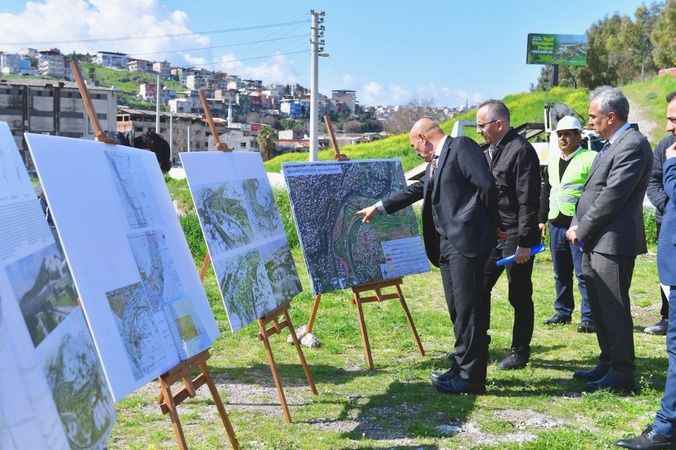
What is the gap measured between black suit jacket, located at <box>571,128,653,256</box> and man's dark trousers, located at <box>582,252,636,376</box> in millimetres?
86

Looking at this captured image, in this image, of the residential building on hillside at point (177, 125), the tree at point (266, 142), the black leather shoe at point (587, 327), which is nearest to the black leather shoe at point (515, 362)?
the black leather shoe at point (587, 327)

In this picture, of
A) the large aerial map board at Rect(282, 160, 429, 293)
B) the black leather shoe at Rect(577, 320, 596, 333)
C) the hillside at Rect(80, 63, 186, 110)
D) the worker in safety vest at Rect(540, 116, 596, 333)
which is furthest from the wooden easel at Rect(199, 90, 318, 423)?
the hillside at Rect(80, 63, 186, 110)

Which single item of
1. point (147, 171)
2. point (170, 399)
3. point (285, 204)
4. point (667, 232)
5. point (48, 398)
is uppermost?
point (147, 171)

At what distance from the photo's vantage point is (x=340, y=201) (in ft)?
19.4

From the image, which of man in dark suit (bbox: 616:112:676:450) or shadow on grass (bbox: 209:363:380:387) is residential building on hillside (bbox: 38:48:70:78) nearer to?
shadow on grass (bbox: 209:363:380:387)

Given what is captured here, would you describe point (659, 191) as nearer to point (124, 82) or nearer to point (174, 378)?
point (174, 378)

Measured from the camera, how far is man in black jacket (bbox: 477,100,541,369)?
535 centimetres

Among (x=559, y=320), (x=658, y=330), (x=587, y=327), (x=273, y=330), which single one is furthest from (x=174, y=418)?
(x=658, y=330)

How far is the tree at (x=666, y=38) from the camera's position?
47.2 metres

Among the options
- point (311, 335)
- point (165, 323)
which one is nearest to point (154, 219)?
point (165, 323)

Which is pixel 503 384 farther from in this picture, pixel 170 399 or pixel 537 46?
pixel 537 46

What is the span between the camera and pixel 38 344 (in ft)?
7.10

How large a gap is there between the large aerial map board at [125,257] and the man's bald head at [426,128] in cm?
213

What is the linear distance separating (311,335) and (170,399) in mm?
3504
